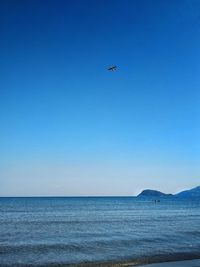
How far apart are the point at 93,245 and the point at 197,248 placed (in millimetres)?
8673

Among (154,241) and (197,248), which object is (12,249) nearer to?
(154,241)

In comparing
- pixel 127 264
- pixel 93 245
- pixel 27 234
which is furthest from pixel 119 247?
pixel 27 234

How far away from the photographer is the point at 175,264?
64.4 feet

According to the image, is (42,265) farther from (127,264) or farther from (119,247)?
(119,247)

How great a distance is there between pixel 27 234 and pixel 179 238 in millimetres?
16133

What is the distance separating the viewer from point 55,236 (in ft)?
116

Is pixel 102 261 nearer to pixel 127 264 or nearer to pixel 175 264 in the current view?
pixel 127 264

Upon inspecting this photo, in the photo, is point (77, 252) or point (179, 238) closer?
point (77, 252)

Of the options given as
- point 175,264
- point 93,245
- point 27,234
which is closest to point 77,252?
point 93,245

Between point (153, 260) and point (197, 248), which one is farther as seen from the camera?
point (197, 248)

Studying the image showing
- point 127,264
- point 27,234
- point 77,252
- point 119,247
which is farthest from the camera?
point 27,234

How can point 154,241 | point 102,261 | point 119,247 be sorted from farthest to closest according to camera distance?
point 154,241, point 119,247, point 102,261

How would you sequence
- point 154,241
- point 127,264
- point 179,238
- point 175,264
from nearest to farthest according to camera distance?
1. point 175,264
2. point 127,264
3. point 154,241
4. point 179,238

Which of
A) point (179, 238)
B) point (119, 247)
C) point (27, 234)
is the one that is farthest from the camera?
point (27, 234)
